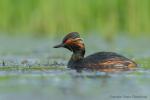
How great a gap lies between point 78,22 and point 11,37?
2125mm

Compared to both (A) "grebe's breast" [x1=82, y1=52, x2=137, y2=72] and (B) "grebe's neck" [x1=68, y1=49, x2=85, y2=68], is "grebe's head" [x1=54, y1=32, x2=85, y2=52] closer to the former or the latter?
(B) "grebe's neck" [x1=68, y1=49, x2=85, y2=68]

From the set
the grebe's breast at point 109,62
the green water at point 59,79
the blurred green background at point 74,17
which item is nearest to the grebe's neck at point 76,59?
the green water at point 59,79

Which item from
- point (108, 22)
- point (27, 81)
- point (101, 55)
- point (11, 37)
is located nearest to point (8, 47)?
point (11, 37)

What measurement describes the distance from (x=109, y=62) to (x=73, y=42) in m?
1.20

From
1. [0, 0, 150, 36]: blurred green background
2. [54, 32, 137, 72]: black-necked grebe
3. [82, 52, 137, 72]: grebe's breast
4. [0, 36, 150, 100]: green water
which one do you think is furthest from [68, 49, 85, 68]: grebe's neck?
[0, 0, 150, 36]: blurred green background

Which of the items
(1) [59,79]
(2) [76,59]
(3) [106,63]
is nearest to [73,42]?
(2) [76,59]

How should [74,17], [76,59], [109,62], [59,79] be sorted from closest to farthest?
[59,79], [109,62], [76,59], [74,17]

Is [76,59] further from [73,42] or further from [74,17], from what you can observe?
[74,17]

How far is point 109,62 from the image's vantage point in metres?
14.4

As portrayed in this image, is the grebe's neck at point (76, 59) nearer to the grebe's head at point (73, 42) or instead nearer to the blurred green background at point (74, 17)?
the grebe's head at point (73, 42)

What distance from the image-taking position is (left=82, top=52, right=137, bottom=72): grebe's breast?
14.3 m

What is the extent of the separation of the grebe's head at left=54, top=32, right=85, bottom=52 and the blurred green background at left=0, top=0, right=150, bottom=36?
14.4ft

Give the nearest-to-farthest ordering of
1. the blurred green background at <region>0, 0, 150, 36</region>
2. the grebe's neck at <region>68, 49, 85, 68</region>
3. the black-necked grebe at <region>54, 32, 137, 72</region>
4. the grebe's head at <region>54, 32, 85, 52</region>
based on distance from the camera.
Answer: the black-necked grebe at <region>54, 32, 137, 72</region> < the grebe's neck at <region>68, 49, 85, 68</region> < the grebe's head at <region>54, 32, 85, 52</region> < the blurred green background at <region>0, 0, 150, 36</region>

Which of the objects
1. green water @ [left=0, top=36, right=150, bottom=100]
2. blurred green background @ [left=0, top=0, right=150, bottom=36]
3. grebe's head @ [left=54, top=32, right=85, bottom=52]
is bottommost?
green water @ [left=0, top=36, right=150, bottom=100]
